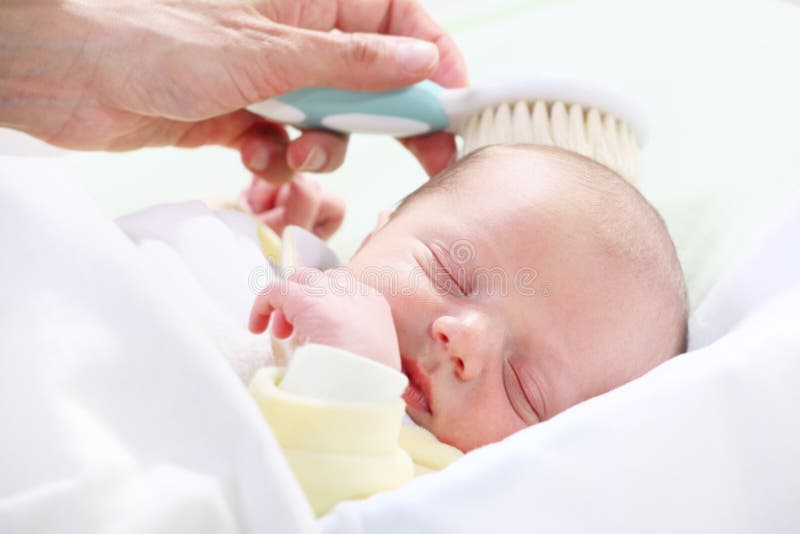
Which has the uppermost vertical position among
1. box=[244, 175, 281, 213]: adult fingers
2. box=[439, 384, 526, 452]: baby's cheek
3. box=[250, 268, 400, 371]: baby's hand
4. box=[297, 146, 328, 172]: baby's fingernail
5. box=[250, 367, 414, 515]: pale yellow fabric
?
box=[250, 268, 400, 371]: baby's hand

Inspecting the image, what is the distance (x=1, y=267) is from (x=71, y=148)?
48 centimetres

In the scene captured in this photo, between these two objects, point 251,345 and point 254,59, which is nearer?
point 251,345

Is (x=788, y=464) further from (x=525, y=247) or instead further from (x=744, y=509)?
(x=525, y=247)

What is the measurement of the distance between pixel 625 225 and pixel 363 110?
1.35 ft

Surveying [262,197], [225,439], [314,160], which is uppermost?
[225,439]

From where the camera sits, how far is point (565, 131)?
1.09m

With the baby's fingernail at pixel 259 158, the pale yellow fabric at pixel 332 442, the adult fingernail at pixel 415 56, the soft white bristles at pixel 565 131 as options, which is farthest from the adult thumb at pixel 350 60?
the pale yellow fabric at pixel 332 442

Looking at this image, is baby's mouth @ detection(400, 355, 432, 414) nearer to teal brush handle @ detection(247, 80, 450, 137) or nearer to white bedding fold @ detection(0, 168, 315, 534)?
white bedding fold @ detection(0, 168, 315, 534)

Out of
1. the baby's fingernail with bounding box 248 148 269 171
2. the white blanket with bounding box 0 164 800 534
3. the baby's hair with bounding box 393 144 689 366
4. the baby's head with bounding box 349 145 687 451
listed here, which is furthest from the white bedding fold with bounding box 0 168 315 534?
the baby's fingernail with bounding box 248 148 269 171

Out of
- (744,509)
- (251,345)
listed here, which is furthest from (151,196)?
(744,509)

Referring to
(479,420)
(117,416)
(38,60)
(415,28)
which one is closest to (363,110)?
(415,28)

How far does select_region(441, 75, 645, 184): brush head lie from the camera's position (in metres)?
1.08

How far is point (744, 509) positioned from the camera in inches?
25.1

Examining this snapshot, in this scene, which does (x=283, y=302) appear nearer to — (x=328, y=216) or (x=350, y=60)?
(x=350, y=60)
